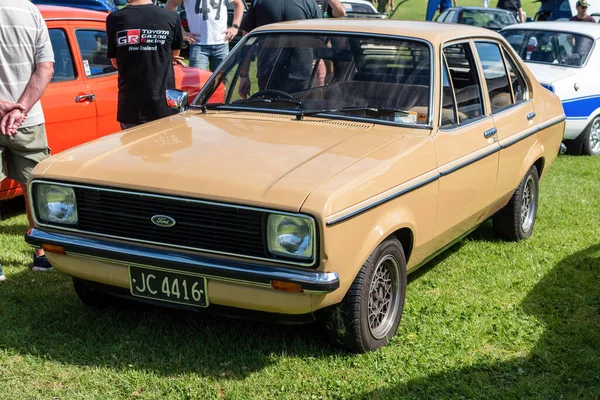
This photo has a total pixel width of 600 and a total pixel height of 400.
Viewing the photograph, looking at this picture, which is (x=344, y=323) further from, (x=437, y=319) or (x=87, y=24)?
(x=87, y=24)

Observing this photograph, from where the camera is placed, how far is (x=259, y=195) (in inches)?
139

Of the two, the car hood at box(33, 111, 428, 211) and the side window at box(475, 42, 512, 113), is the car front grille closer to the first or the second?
the car hood at box(33, 111, 428, 211)

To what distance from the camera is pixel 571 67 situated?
981 cm

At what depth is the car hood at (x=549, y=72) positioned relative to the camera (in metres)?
9.21

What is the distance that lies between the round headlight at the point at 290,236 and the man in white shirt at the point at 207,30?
5372 mm

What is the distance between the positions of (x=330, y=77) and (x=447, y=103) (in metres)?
0.74

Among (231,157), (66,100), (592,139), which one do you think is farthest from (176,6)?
(592,139)

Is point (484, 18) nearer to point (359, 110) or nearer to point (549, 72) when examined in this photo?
point (549, 72)

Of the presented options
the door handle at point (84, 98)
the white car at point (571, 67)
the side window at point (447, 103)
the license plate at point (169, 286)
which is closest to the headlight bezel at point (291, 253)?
the license plate at point (169, 286)

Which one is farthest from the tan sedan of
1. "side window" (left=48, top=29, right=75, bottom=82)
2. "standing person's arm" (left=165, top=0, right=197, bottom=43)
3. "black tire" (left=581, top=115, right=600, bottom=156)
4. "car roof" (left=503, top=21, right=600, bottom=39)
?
"car roof" (left=503, top=21, right=600, bottom=39)

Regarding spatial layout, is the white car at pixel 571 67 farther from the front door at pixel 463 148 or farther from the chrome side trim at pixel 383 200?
the chrome side trim at pixel 383 200

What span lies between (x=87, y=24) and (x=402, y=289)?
3.92 metres

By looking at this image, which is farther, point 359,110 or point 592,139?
point 592,139

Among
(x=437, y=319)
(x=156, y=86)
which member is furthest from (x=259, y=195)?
(x=156, y=86)
